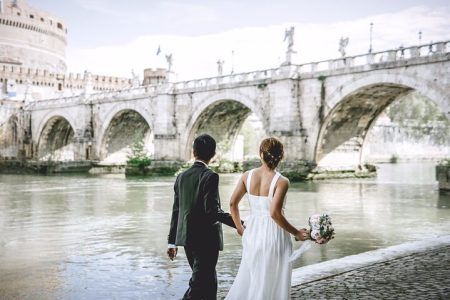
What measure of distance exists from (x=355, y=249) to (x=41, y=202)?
11393 mm

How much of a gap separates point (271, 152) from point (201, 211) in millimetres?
782

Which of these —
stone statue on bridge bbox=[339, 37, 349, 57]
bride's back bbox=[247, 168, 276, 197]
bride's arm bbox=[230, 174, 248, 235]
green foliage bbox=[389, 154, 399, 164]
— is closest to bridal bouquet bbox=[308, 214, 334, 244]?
bride's back bbox=[247, 168, 276, 197]

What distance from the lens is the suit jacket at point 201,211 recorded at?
413 cm

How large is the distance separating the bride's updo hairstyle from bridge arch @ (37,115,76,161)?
45921 millimetres

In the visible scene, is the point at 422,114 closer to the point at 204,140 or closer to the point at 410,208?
the point at 410,208

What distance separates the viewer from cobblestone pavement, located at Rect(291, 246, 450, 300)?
15.1 ft

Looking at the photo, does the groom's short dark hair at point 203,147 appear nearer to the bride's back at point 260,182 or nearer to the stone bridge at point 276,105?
the bride's back at point 260,182

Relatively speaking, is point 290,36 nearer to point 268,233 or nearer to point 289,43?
point 289,43

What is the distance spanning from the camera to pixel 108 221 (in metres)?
12.4

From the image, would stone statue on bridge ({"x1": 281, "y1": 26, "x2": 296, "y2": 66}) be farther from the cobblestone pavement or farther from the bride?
the bride

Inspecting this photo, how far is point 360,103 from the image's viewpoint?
27.1 meters

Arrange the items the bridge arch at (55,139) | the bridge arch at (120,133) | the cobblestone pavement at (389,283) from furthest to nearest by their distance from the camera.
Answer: the bridge arch at (55,139), the bridge arch at (120,133), the cobblestone pavement at (389,283)

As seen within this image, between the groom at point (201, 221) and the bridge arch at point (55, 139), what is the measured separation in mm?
45398

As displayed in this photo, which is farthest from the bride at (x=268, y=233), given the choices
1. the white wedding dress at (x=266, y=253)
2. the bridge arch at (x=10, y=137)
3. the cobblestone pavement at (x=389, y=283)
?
the bridge arch at (x=10, y=137)
